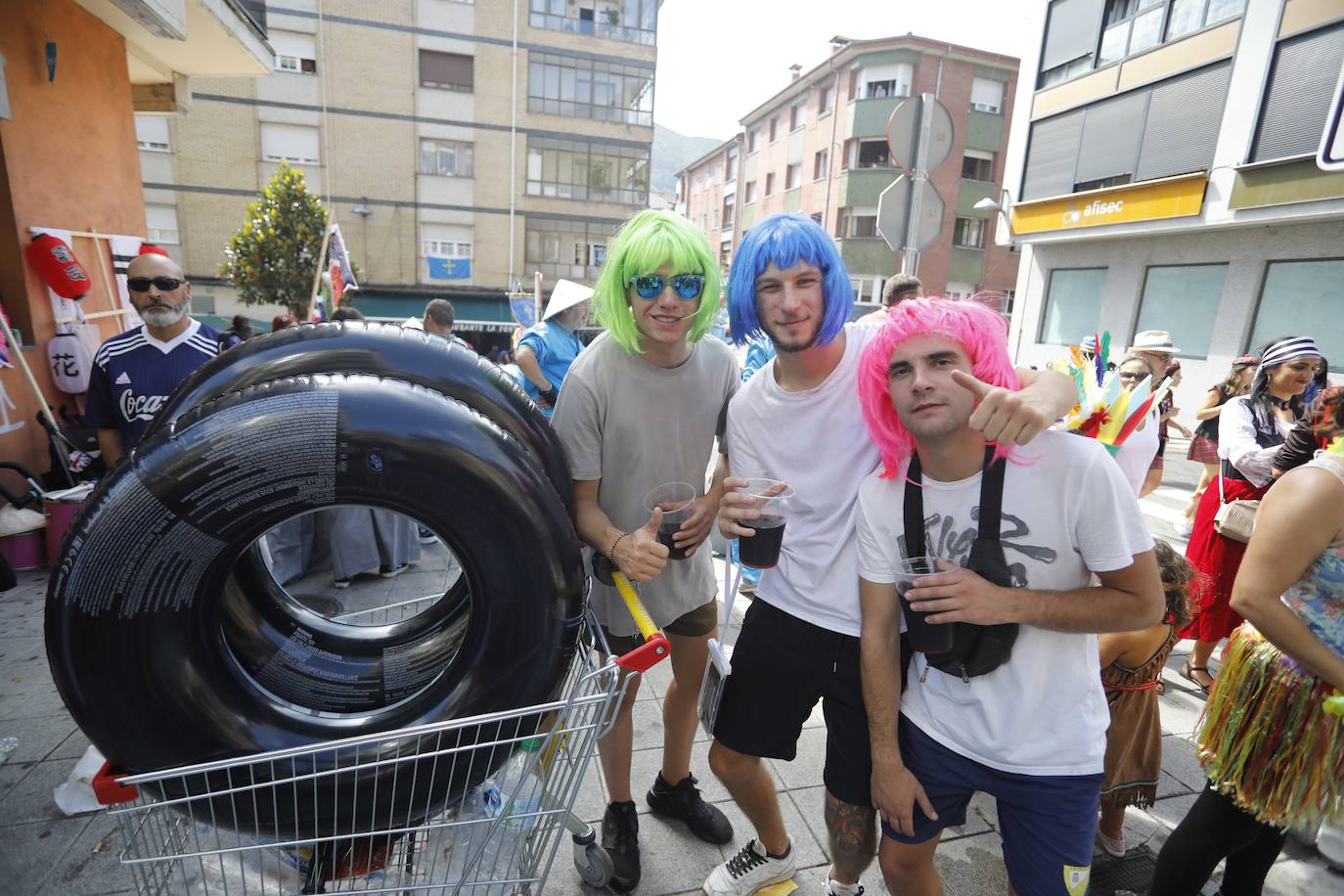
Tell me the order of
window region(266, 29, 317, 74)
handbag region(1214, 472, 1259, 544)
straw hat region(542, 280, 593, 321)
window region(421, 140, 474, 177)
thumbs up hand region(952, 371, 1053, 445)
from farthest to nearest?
window region(421, 140, 474, 177) < window region(266, 29, 317, 74) < straw hat region(542, 280, 593, 321) < handbag region(1214, 472, 1259, 544) < thumbs up hand region(952, 371, 1053, 445)

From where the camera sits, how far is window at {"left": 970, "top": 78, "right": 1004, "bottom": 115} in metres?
24.6

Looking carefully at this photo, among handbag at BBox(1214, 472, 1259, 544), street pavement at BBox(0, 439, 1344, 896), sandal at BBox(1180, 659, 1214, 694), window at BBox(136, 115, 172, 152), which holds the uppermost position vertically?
window at BBox(136, 115, 172, 152)

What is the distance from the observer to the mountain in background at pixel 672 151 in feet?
453

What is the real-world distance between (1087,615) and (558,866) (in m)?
1.93

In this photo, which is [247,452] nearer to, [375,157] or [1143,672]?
[1143,672]

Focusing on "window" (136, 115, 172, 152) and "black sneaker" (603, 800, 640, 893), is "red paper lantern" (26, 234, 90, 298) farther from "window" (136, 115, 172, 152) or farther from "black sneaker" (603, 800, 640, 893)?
"window" (136, 115, 172, 152)

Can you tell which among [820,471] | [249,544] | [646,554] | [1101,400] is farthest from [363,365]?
[1101,400]

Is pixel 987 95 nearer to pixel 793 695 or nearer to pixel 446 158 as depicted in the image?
pixel 446 158

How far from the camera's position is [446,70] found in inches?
938

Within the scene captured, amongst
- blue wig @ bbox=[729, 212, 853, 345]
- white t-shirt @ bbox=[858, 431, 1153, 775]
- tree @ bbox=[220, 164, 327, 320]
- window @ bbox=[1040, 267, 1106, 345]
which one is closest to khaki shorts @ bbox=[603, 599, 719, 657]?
white t-shirt @ bbox=[858, 431, 1153, 775]

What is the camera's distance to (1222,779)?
6.23 feet

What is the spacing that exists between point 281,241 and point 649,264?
2017 centimetres

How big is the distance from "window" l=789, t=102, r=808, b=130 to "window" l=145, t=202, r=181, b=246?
24.7 m

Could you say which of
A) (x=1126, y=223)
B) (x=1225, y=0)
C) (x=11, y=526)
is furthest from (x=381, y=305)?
(x=1225, y=0)
